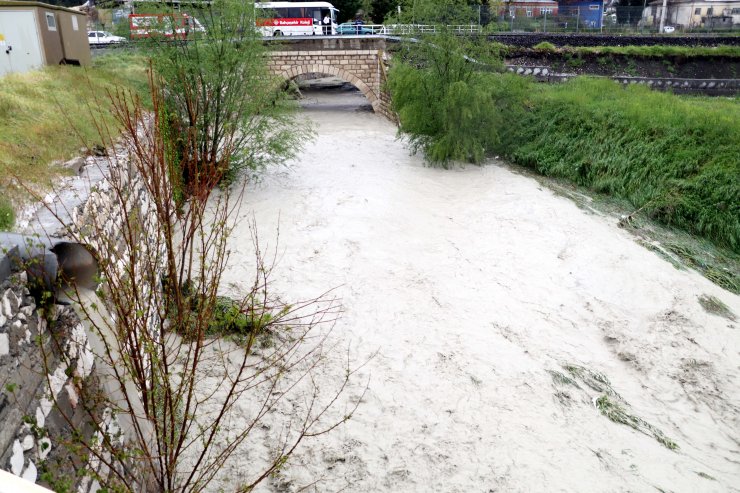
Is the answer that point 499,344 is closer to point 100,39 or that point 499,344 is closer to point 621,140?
point 621,140

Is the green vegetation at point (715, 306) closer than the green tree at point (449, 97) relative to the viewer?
Yes

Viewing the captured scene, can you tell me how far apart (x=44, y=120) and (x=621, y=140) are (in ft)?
38.6

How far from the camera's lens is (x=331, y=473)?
5.48 m

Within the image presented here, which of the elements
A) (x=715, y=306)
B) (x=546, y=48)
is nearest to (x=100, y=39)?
(x=546, y=48)

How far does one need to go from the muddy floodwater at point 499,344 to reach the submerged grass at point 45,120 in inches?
112

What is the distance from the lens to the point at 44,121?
6027mm

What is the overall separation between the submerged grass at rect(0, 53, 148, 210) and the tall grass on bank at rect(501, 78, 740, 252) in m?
10.1

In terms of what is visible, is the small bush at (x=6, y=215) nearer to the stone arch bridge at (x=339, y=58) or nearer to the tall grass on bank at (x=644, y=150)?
the tall grass on bank at (x=644, y=150)

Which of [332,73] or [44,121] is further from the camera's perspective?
[332,73]

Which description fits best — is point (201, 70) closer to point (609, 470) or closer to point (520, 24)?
point (609, 470)

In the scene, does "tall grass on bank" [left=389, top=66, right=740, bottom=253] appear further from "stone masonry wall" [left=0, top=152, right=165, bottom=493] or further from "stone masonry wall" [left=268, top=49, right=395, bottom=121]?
"stone masonry wall" [left=0, top=152, right=165, bottom=493]

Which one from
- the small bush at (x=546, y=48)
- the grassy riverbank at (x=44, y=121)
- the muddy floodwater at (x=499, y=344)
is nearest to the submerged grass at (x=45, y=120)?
the grassy riverbank at (x=44, y=121)

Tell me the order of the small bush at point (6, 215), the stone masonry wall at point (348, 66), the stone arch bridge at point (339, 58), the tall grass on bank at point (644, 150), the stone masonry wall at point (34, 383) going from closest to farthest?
1. the stone masonry wall at point (34, 383)
2. the small bush at point (6, 215)
3. the tall grass on bank at point (644, 150)
4. the stone arch bridge at point (339, 58)
5. the stone masonry wall at point (348, 66)

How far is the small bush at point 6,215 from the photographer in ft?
12.6
